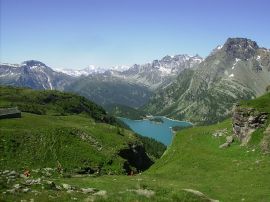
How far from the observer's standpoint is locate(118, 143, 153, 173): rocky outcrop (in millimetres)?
124094

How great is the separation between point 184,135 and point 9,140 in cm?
4611

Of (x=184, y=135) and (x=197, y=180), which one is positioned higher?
(x=184, y=135)

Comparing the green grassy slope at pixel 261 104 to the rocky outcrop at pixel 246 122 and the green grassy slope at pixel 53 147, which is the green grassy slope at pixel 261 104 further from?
the green grassy slope at pixel 53 147

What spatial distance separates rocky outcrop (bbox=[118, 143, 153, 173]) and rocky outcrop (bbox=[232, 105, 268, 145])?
4842 centimetres

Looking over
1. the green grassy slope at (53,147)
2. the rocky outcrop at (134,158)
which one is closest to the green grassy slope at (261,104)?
the green grassy slope at (53,147)

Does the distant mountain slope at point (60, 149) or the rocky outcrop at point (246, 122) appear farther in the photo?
the distant mountain slope at point (60, 149)

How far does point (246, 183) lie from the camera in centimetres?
5197

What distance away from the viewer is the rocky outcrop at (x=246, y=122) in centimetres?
7331

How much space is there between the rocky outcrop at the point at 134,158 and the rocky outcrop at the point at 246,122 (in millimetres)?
48425

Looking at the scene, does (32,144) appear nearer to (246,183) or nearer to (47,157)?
(47,157)

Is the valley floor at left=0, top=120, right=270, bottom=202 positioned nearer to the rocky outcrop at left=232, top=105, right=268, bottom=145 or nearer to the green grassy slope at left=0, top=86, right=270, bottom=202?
the green grassy slope at left=0, top=86, right=270, bottom=202

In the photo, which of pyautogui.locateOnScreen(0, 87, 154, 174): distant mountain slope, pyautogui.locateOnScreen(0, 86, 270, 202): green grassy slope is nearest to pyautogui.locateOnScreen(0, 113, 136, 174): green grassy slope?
pyautogui.locateOnScreen(0, 87, 154, 174): distant mountain slope

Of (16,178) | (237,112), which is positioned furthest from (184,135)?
(16,178)

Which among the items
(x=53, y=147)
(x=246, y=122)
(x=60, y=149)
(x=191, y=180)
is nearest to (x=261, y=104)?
(x=246, y=122)
